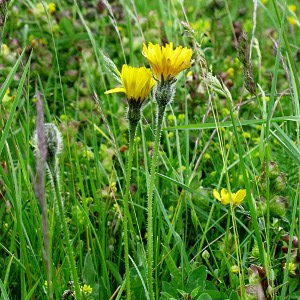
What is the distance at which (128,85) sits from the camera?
1239 mm

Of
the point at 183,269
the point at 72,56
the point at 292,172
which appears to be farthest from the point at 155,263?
the point at 72,56

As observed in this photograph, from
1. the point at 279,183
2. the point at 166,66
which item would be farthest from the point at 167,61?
the point at 279,183

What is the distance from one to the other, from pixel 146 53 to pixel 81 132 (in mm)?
1427

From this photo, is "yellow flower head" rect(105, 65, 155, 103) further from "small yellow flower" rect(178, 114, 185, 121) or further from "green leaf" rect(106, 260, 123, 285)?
"small yellow flower" rect(178, 114, 185, 121)

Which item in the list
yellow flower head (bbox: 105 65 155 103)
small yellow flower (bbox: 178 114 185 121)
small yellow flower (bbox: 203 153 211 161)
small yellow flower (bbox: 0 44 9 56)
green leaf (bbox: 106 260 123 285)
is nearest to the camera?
yellow flower head (bbox: 105 65 155 103)

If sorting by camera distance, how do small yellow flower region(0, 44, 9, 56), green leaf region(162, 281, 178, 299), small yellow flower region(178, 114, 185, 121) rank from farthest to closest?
small yellow flower region(0, 44, 9, 56), small yellow flower region(178, 114, 185, 121), green leaf region(162, 281, 178, 299)

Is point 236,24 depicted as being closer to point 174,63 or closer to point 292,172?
point 292,172

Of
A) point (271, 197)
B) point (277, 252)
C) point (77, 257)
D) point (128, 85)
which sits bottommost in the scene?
point (277, 252)

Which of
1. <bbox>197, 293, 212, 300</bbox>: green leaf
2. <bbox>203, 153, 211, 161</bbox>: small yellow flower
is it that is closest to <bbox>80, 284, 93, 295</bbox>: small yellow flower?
<bbox>197, 293, 212, 300</bbox>: green leaf

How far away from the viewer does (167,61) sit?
4.08ft

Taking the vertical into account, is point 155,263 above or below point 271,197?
below

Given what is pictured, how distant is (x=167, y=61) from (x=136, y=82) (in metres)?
0.07

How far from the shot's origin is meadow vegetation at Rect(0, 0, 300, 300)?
4.23 feet

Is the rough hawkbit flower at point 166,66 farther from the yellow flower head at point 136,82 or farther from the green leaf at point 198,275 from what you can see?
the green leaf at point 198,275
